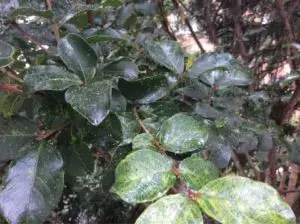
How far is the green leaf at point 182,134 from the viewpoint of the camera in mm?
405

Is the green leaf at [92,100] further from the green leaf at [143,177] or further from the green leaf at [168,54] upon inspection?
the green leaf at [168,54]

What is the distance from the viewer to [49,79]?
1.36 ft

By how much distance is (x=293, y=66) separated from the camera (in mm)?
1201

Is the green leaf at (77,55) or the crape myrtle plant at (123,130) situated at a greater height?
the green leaf at (77,55)

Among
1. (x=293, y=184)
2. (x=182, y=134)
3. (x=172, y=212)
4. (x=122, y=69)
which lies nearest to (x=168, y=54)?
(x=122, y=69)

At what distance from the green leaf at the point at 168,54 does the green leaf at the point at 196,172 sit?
0.71ft

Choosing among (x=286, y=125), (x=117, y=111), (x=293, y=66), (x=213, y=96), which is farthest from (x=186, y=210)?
(x=293, y=66)

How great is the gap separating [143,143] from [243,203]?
147 mm

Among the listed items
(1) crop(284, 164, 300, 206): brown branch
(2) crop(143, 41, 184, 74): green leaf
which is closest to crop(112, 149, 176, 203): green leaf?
(2) crop(143, 41, 184, 74): green leaf

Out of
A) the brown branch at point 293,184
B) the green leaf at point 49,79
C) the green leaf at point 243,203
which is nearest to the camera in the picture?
the green leaf at point 243,203

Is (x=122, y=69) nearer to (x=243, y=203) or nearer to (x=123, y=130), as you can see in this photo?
(x=123, y=130)

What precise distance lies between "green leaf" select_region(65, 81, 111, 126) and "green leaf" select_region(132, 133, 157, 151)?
57 mm

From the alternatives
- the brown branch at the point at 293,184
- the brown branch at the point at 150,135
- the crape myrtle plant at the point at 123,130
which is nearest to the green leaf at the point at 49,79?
the crape myrtle plant at the point at 123,130

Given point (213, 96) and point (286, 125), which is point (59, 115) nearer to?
point (213, 96)
